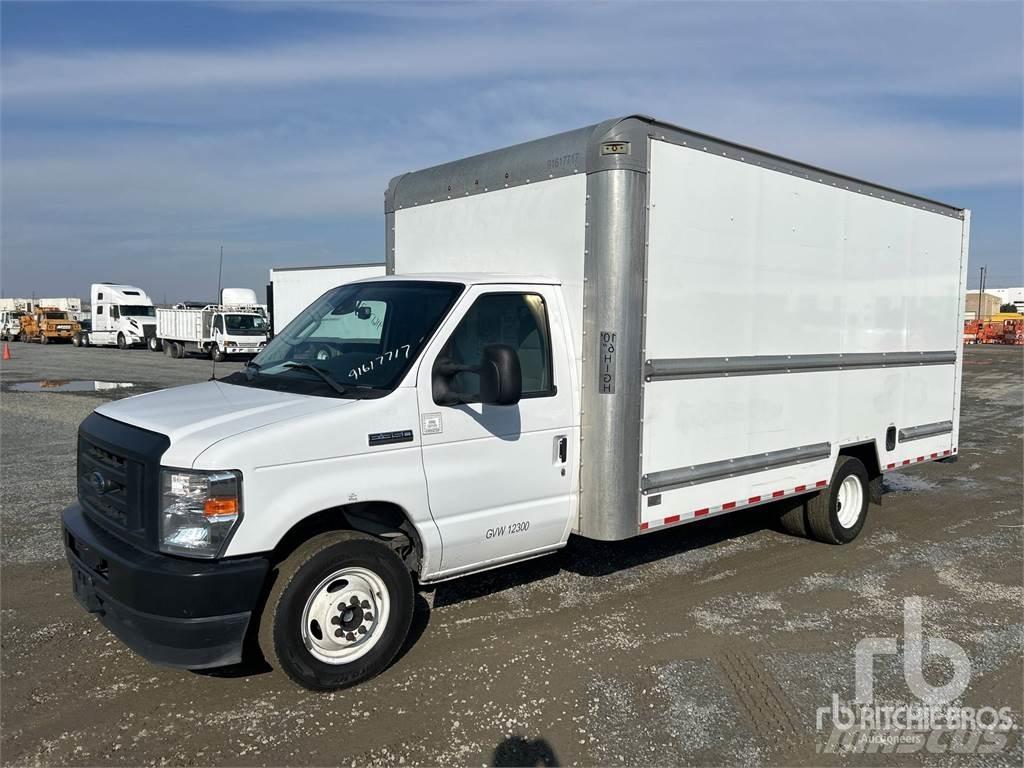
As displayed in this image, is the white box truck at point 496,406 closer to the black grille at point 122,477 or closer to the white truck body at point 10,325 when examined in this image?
the black grille at point 122,477

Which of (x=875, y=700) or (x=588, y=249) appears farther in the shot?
(x=588, y=249)

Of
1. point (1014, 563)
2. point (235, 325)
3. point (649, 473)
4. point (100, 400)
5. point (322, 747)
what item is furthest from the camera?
point (235, 325)

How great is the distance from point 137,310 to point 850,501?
42362 mm

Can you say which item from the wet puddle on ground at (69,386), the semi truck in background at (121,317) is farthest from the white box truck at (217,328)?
the wet puddle on ground at (69,386)

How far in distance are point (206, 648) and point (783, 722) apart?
295cm

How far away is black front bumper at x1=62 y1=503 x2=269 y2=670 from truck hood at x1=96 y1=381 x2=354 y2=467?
20.6 inches

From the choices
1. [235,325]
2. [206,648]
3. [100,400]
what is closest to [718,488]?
[206,648]

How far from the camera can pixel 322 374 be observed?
4641mm

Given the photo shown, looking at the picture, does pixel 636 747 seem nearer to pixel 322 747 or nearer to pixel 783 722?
pixel 783 722

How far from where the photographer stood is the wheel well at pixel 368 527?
436cm

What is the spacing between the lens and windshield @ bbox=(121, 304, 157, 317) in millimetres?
42250

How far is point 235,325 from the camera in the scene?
32.3m

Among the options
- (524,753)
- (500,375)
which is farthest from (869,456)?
(524,753)

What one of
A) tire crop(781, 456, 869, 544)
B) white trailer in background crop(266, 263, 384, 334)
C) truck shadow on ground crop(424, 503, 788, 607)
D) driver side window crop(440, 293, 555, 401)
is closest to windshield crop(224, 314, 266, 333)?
white trailer in background crop(266, 263, 384, 334)
